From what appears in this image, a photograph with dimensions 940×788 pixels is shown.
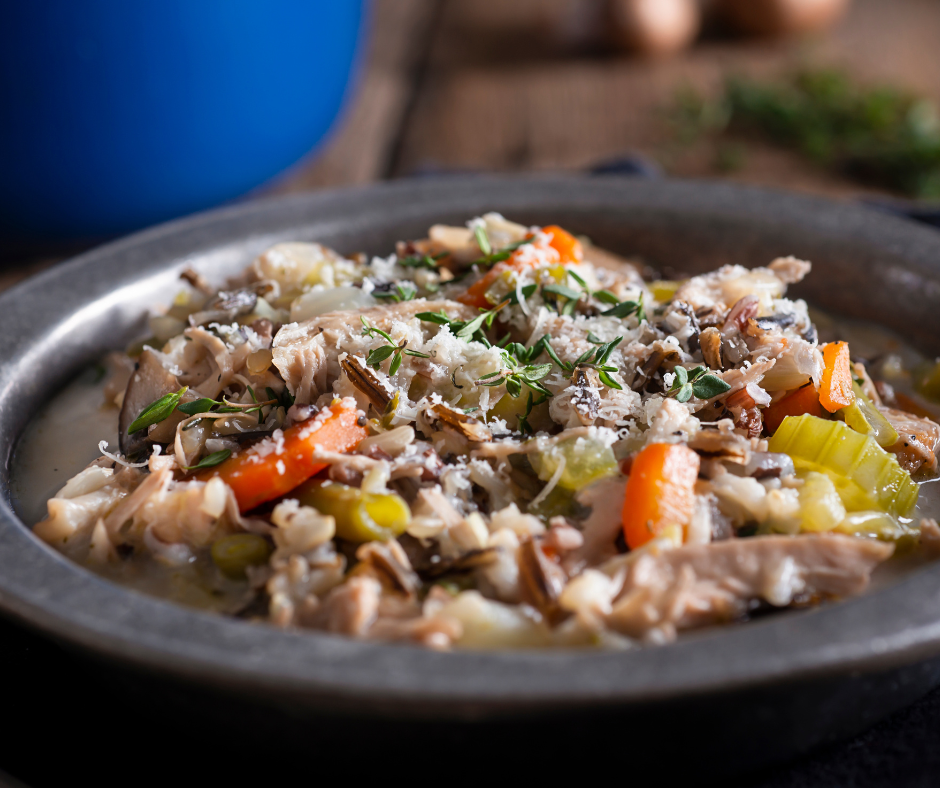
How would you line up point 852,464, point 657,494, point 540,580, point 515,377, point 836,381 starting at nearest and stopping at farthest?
1. point 540,580
2. point 657,494
3. point 852,464
4. point 515,377
5. point 836,381

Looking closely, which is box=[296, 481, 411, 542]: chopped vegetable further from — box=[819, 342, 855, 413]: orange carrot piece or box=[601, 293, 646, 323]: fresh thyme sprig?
box=[819, 342, 855, 413]: orange carrot piece

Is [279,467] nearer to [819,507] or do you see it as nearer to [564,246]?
[819,507]

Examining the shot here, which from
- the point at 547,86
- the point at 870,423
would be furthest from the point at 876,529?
the point at 547,86

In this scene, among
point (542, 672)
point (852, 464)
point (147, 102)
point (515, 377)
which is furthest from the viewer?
point (147, 102)

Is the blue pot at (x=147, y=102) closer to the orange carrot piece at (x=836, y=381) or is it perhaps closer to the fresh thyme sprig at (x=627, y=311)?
the fresh thyme sprig at (x=627, y=311)

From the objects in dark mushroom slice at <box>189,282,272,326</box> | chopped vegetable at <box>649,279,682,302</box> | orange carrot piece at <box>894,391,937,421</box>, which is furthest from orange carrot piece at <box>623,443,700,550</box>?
dark mushroom slice at <box>189,282,272,326</box>

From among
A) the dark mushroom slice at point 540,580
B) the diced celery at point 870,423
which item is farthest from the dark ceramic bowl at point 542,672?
the diced celery at point 870,423
